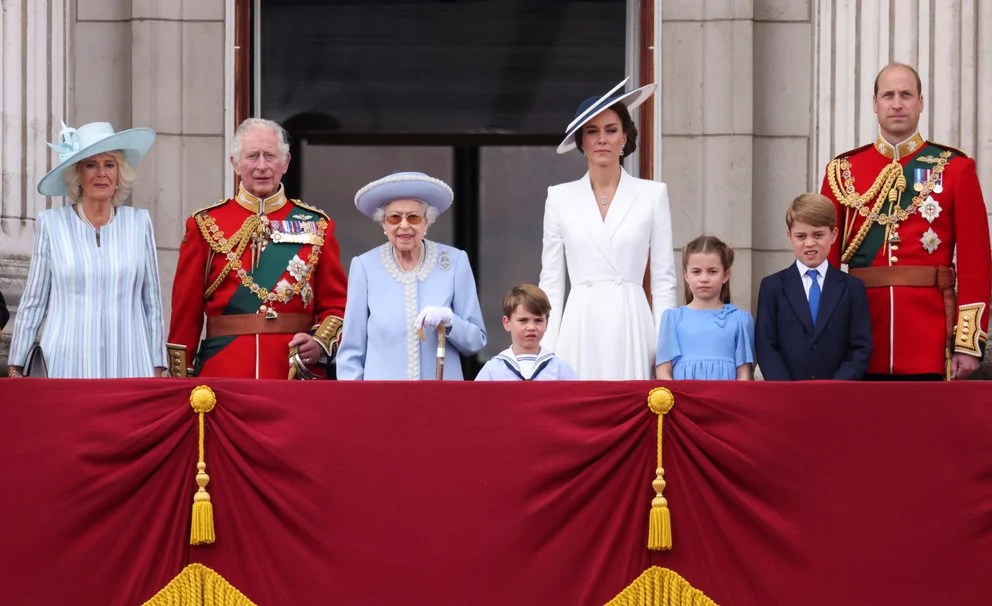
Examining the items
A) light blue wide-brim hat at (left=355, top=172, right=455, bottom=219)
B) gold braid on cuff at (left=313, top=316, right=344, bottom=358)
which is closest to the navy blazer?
light blue wide-brim hat at (left=355, top=172, right=455, bottom=219)

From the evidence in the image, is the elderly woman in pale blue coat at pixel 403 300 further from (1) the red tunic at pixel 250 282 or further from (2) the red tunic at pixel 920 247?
(2) the red tunic at pixel 920 247

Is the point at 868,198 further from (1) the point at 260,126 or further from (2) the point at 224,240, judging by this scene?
(2) the point at 224,240

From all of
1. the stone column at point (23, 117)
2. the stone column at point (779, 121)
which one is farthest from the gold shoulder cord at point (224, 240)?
the stone column at point (779, 121)

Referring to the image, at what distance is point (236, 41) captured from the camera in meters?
9.89

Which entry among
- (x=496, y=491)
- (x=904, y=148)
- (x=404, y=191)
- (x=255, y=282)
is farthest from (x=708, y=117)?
(x=496, y=491)

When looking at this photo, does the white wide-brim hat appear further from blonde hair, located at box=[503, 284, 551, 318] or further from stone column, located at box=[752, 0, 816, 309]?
stone column, located at box=[752, 0, 816, 309]

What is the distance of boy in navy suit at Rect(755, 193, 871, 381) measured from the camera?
6980 mm

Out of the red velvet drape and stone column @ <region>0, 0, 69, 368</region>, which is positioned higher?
stone column @ <region>0, 0, 69, 368</region>

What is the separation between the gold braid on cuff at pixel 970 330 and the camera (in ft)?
23.7

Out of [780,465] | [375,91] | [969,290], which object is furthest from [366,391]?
[375,91]

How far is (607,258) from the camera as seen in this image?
7.44m

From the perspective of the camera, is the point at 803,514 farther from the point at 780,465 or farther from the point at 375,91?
the point at 375,91

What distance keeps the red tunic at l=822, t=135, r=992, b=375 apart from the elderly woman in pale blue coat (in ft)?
5.11

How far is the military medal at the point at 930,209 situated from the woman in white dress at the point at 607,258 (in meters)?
1.00
